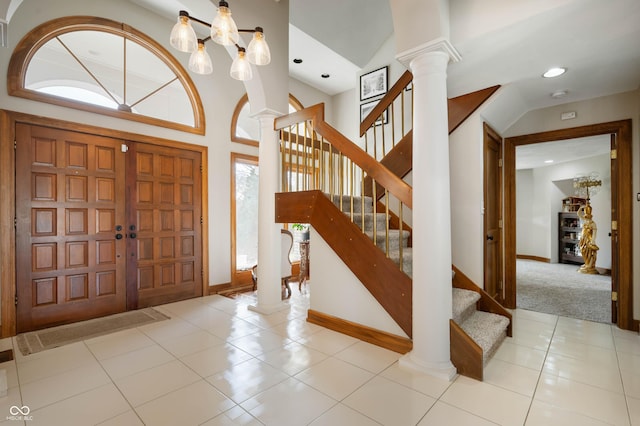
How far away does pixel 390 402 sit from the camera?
191cm

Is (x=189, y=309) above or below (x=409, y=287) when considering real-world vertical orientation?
below

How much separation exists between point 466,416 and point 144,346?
2.73m

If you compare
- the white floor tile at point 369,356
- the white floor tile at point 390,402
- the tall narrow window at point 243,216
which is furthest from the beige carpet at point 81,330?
the white floor tile at point 390,402

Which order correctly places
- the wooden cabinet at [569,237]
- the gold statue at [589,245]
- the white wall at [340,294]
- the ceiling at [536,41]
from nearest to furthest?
the ceiling at [536,41]
the white wall at [340,294]
the gold statue at [589,245]
the wooden cabinet at [569,237]

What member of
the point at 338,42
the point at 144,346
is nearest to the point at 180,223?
the point at 144,346

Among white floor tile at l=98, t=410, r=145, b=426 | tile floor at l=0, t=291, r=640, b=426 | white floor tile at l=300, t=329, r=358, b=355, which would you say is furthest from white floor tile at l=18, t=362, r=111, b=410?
white floor tile at l=300, t=329, r=358, b=355

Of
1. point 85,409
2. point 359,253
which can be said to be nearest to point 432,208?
point 359,253

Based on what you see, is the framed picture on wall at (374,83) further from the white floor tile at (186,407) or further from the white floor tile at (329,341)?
the white floor tile at (186,407)

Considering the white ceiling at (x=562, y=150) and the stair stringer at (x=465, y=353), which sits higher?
the white ceiling at (x=562, y=150)

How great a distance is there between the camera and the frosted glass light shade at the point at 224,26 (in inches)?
81.2

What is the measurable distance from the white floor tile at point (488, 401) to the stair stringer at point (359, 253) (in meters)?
0.58

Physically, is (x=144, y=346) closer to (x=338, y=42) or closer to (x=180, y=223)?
(x=180, y=223)

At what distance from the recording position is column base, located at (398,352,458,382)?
7.14 feet

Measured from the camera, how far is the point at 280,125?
3639 mm
